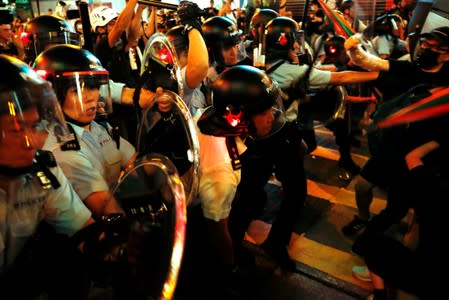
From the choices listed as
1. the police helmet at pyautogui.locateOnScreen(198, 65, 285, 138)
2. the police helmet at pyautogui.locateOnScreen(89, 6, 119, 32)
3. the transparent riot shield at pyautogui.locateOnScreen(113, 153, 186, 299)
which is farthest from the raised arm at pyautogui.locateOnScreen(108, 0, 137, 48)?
the transparent riot shield at pyautogui.locateOnScreen(113, 153, 186, 299)

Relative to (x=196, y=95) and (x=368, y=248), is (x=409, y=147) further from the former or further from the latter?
(x=196, y=95)

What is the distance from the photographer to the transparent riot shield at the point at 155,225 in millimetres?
1496

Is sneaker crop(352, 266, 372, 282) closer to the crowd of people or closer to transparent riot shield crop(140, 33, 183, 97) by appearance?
the crowd of people

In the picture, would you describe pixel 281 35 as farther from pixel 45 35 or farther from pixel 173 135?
pixel 45 35

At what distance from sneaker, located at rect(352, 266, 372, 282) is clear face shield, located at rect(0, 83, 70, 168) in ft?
8.83

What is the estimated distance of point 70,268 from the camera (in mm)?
1753

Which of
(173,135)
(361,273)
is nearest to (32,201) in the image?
(173,135)

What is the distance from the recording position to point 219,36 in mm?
4004

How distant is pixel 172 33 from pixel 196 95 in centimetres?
66

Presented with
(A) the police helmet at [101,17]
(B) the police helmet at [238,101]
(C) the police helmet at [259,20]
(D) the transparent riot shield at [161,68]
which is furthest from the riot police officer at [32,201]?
(C) the police helmet at [259,20]

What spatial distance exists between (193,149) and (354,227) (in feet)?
7.58

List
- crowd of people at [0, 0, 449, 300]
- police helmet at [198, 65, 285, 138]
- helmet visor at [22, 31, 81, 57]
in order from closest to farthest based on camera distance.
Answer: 1. crowd of people at [0, 0, 449, 300]
2. police helmet at [198, 65, 285, 138]
3. helmet visor at [22, 31, 81, 57]

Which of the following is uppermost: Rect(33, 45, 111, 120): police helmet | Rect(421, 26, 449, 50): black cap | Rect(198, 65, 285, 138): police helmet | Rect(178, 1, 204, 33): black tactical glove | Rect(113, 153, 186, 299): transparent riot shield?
Rect(178, 1, 204, 33): black tactical glove

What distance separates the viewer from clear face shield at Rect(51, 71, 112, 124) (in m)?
2.31
